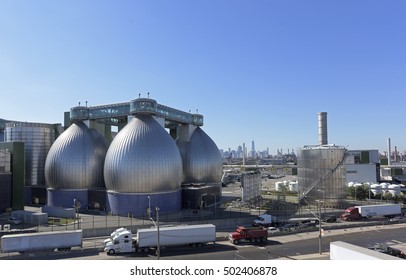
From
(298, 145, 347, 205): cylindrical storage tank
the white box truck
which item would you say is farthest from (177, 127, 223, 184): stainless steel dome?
the white box truck

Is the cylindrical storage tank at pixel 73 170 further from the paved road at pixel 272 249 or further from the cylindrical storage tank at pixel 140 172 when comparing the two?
the paved road at pixel 272 249

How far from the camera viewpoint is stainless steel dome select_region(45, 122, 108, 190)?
59.8 m

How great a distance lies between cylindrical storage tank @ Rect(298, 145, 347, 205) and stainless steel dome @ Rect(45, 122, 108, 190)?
45.8 m

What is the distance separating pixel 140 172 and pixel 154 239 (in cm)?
2051

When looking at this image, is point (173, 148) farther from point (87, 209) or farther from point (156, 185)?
point (87, 209)

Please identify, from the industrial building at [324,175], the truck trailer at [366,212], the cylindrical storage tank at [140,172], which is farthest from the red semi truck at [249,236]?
the industrial building at [324,175]

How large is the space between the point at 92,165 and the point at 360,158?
328 ft

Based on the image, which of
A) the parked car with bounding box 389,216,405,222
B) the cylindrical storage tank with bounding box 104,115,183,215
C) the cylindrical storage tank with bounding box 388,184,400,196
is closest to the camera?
the parked car with bounding box 389,216,405,222

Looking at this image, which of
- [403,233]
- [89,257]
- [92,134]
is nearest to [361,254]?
[89,257]

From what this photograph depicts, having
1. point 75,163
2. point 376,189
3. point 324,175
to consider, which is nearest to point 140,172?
point 75,163

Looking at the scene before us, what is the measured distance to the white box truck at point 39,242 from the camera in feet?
104

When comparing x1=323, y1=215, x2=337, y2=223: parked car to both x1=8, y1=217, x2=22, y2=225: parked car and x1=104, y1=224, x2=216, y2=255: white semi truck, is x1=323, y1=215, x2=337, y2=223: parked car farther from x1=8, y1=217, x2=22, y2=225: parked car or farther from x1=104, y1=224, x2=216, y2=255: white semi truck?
x1=8, y1=217, x2=22, y2=225: parked car

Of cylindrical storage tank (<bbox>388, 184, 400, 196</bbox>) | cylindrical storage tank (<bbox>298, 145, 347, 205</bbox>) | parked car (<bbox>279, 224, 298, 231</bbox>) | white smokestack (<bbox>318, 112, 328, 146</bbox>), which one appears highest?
white smokestack (<bbox>318, 112, 328, 146</bbox>)

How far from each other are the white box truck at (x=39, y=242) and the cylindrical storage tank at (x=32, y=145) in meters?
43.4
